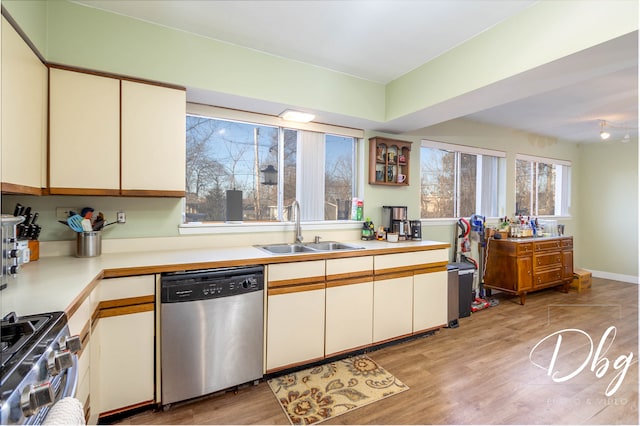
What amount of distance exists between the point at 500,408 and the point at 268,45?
3.16 metres

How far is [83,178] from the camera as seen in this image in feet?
6.59

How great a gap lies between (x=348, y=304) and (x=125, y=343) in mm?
1620

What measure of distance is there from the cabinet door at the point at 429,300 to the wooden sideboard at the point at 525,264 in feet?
5.27

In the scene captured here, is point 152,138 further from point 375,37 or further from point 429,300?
point 429,300

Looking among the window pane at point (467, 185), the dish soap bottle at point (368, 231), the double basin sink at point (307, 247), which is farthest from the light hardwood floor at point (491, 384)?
the window pane at point (467, 185)

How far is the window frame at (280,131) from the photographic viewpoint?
2650mm

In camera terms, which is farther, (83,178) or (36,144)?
(83,178)

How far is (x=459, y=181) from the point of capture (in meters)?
4.51

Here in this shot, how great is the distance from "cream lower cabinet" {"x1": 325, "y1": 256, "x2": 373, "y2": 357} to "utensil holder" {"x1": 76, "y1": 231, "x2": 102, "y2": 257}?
171cm

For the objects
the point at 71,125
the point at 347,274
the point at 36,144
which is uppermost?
the point at 71,125

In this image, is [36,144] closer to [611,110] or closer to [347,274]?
[347,274]

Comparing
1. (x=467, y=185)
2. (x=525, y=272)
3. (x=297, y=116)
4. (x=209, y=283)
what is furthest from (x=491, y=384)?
(x=467, y=185)

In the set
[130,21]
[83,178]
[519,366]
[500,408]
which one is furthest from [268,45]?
[519,366]

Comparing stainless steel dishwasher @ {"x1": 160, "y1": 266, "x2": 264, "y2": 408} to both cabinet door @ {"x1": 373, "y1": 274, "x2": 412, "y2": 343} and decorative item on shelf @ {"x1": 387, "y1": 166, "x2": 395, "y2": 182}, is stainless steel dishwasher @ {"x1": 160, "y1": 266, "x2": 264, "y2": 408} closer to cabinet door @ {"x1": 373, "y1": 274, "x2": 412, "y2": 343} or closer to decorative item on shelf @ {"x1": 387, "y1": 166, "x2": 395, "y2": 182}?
cabinet door @ {"x1": 373, "y1": 274, "x2": 412, "y2": 343}
